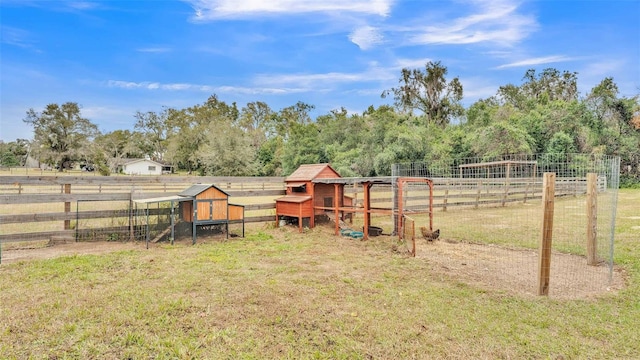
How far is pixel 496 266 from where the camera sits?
5809mm

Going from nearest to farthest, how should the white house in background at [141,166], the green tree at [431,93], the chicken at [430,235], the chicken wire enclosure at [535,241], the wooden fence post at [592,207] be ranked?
the chicken wire enclosure at [535,241] → the wooden fence post at [592,207] → the chicken at [430,235] → the green tree at [431,93] → the white house in background at [141,166]

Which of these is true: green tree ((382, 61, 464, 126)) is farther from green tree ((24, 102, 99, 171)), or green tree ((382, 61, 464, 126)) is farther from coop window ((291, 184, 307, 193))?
green tree ((24, 102, 99, 171))

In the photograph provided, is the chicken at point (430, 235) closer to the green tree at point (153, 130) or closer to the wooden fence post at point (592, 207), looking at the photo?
the wooden fence post at point (592, 207)

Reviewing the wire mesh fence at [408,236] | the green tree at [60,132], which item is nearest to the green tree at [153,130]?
the green tree at [60,132]

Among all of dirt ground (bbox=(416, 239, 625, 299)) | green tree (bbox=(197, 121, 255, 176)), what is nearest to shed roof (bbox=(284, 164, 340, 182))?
dirt ground (bbox=(416, 239, 625, 299))

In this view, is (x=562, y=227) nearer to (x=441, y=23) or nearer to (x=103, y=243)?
(x=441, y=23)

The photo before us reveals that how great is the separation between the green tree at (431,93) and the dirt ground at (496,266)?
106 ft

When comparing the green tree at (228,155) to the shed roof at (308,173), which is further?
the green tree at (228,155)

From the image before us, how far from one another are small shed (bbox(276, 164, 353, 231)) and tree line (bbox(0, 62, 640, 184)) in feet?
15.6

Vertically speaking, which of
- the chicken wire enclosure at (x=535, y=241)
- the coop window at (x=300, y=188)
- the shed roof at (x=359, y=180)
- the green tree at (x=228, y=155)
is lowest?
the chicken wire enclosure at (x=535, y=241)

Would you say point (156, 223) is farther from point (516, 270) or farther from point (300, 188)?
point (516, 270)

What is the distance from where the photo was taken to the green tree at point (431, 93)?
1479 inches

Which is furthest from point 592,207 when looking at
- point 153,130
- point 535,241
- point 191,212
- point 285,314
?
point 153,130

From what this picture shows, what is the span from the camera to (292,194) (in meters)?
9.75
